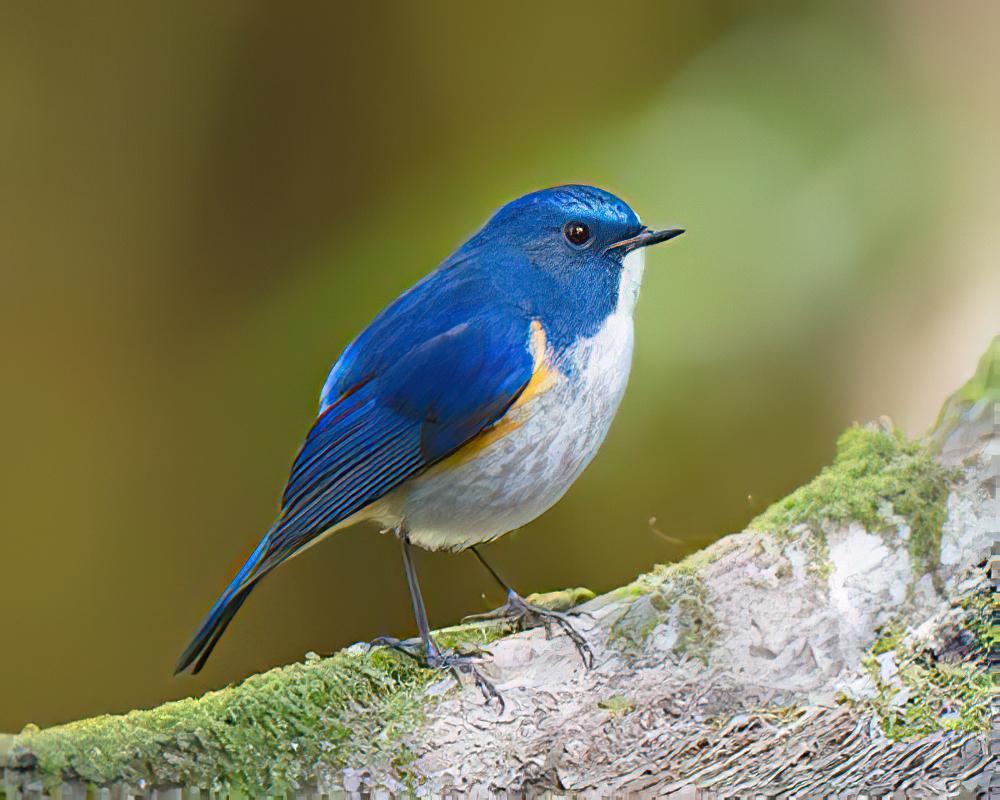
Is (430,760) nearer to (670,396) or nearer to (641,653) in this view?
(641,653)

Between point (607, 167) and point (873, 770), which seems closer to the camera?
point (873, 770)

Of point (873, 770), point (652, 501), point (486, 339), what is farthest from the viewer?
point (652, 501)

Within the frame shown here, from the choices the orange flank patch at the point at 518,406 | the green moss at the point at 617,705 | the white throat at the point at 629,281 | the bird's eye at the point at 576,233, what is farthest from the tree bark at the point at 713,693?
the bird's eye at the point at 576,233

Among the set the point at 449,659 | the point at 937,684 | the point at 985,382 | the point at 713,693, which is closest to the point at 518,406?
the point at 449,659

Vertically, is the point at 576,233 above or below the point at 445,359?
above

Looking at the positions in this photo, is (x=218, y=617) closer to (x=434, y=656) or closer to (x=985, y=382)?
(x=434, y=656)

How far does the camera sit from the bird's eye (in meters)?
2.55

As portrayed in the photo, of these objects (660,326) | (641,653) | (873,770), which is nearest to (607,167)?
(660,326)

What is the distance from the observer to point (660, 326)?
421 cm

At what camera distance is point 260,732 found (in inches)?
85.4

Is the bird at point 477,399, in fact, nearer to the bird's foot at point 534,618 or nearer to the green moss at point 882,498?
the bird's foot at point 534,618

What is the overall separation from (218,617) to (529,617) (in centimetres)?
69

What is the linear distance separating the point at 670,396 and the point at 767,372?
386 mm

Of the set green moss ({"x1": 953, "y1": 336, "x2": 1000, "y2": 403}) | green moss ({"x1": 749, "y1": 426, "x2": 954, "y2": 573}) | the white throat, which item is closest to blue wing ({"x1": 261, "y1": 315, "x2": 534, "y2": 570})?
the white throat
